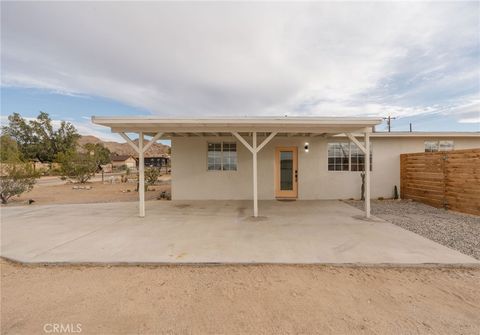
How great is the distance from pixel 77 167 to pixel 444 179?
21670mm

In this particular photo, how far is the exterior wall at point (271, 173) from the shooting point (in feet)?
29.6

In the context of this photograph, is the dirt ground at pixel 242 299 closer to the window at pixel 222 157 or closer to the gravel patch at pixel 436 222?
the gravel patch at pixel 436 222

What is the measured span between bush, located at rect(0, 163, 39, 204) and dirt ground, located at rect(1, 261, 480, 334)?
29.3ft

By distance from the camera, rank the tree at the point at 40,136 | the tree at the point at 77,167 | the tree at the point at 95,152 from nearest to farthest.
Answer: the tree at the point at 77,167 < the tree at the point at 95,152 < the tree at the point at 40,136

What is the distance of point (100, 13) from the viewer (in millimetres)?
7363

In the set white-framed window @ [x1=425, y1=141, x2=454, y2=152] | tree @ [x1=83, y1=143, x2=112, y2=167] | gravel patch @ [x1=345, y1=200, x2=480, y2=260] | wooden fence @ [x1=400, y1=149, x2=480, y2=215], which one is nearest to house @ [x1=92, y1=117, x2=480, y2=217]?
white-framed window @ [x1=425, y1=141, x2=454, y2=152]

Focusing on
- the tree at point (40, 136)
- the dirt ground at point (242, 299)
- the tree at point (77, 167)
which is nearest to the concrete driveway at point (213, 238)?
the dirt ground at point (242, 299)

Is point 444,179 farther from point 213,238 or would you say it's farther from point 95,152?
point 95,152

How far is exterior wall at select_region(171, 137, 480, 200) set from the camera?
9023mm

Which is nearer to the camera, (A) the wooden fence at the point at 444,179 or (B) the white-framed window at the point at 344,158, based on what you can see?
(A) the wooden fence at the point at 444,179

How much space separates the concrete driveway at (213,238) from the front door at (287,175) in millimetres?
2051

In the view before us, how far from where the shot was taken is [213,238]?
452cm

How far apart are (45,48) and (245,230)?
1150 cm

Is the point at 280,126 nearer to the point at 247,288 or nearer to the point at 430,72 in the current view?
the point at 247,288
